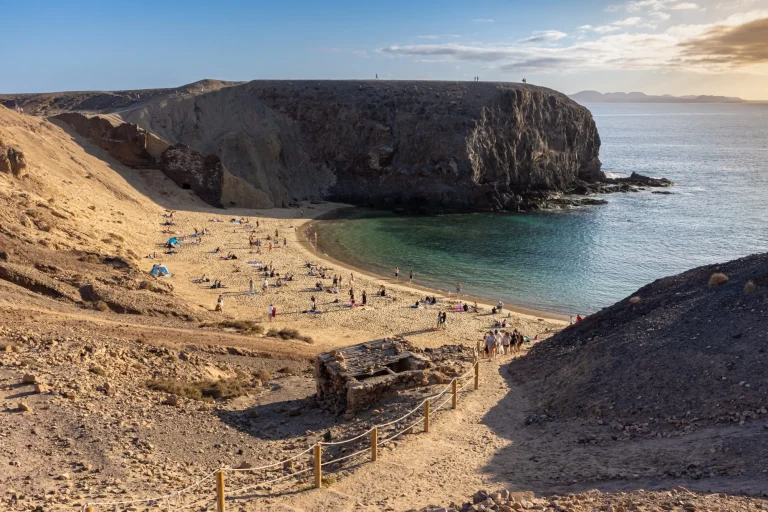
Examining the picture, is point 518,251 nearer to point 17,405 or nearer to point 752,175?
point 17,405

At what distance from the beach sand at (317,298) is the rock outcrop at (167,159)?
30.6 ft

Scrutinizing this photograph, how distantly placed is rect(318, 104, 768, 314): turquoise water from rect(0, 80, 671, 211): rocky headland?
200 inches

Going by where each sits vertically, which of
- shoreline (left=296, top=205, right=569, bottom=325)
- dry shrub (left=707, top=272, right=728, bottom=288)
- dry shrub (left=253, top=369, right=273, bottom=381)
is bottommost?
shoreline (left=296, top=205, right=569, bottom=325)

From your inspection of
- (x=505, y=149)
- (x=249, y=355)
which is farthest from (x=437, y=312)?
(x=505, y=149)

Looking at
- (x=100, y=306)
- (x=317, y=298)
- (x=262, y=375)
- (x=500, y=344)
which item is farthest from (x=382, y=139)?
(x=262, y=375)

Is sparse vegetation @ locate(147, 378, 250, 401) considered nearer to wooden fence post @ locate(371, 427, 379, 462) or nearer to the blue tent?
wooden fence post @ locate(371, 427, 379, 462)

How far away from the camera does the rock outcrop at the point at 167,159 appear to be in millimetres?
52594

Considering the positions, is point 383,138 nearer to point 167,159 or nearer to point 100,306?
point 167,159

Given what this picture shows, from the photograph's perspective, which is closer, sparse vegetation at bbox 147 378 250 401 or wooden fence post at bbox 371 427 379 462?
wooden fence post at bbox 371 427 379 462

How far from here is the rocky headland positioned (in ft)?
207

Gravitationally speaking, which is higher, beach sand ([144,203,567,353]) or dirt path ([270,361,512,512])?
dirt path ([270,361,512,512])

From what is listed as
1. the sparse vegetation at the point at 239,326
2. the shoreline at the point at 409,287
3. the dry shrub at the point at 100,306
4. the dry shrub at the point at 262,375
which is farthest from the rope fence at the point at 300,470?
the shoreline at the point at 409,287

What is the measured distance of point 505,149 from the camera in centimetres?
6606

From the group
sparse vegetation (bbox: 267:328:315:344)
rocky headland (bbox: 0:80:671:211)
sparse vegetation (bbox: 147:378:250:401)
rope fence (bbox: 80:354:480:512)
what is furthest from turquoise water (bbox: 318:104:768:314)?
rope fence (bbox: 80:354:480:512)
